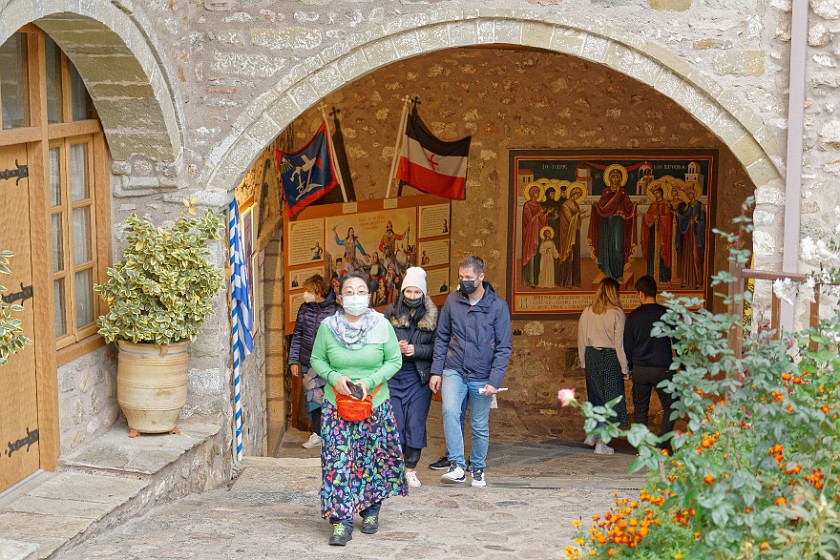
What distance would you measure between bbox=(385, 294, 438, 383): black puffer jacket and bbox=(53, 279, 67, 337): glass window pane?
183 centimetres

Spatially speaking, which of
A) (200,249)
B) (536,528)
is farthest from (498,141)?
(536,528)

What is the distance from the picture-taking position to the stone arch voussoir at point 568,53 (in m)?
6.29

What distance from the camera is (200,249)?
6.23 m

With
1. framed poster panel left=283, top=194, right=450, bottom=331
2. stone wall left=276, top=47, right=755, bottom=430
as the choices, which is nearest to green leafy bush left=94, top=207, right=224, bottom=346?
framed poster panel left=283, top=194, right=450, bottom=331

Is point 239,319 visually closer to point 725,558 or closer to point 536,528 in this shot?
point 536,528

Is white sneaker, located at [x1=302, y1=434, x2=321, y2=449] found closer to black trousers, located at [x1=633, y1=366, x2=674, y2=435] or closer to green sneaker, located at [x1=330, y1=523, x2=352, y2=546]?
black trousers, located at [x1=633, y1=366, x2=674, y2=435]

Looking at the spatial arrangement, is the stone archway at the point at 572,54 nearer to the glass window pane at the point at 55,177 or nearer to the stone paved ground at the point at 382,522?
the glass window pane at the point at 55,177

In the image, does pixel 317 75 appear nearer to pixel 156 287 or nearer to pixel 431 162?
pixel 156 287

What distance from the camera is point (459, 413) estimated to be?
6.58m

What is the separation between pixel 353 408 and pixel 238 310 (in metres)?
2.41

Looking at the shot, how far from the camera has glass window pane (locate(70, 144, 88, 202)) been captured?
20.3 feet

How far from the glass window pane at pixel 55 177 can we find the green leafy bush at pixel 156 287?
433mm

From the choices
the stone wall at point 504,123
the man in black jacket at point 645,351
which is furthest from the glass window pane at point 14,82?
the man in black jacket at point 645,351

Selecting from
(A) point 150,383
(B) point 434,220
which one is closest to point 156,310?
(A) point 150,383
